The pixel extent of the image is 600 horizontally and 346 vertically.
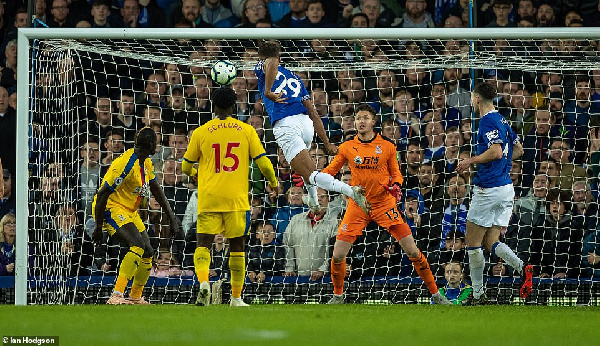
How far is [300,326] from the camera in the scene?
634 centimetres

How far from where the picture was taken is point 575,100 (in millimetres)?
12117

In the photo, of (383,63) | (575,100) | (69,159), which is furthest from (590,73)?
(69,159)

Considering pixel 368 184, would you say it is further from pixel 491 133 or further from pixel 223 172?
pixel 223 172

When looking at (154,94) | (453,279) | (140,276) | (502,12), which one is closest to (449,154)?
(453,279)

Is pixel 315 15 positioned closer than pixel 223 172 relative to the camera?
No

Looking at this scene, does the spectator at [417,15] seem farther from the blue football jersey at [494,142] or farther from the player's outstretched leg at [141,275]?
the player's outstretched leg at [141,275]

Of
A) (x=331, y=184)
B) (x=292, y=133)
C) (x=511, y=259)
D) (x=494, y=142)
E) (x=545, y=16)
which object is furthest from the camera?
(x=545, y=16)

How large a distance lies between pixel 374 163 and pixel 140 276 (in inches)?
110

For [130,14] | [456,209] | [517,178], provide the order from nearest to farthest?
[456,209]
[517,178]
[130,14]

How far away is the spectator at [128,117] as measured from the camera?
40.5 ft

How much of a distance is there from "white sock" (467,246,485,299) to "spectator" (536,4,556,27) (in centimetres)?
481

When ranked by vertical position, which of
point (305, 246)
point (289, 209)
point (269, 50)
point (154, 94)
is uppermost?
point (269, 50)

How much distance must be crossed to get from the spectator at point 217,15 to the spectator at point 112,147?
7.50 feet

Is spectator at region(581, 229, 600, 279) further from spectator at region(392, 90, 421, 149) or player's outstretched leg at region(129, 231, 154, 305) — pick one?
player's outstretched leg at region(129, 231, 154, 305)
